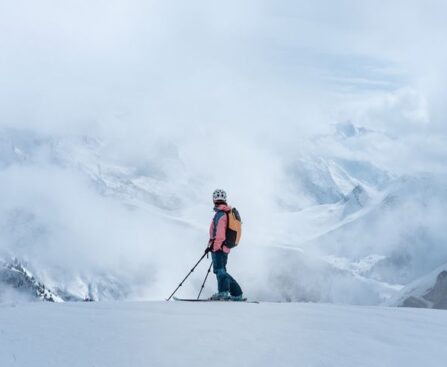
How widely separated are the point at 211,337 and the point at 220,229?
834cm

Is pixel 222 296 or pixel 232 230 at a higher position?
pixel 232 230

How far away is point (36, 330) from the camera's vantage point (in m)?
12.2

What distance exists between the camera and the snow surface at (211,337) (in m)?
10.3

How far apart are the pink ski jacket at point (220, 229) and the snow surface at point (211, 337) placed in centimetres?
412

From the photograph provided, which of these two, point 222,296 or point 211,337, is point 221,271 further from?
point 211,337

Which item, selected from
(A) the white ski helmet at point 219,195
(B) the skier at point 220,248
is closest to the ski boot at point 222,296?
(B) the skier at point 220,248

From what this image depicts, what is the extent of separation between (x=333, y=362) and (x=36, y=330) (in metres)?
5.61

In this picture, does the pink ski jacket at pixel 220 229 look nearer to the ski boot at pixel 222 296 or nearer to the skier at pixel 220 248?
the skier at pixel 220 248

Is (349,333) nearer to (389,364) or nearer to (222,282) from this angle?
(389,364)

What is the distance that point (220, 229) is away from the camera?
2000 centimetres

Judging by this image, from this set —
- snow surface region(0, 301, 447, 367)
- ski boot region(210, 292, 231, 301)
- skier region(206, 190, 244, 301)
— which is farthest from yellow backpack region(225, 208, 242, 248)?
snow surface region(0, 301, 447, 367)

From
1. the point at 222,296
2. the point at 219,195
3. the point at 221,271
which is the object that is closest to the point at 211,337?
the point at 222,296

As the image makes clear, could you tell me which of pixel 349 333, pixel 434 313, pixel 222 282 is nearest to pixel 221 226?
pixel 222 282

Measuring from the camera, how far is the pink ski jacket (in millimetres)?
19984
